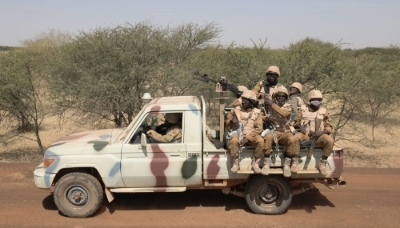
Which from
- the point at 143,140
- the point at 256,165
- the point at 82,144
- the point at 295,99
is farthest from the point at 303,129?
the point at 82,144

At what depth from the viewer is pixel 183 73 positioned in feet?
36.5

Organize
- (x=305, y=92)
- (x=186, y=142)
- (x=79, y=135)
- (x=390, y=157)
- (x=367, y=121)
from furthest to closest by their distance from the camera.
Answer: (x=367, y=121), (x=390, y=157), (x=305, y=92), (x=79, y=135), (x=186, y=142)

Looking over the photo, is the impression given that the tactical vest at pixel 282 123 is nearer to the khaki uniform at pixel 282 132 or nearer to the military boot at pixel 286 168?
the khaki uniform at pixel 282 132

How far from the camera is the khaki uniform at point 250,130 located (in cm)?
559

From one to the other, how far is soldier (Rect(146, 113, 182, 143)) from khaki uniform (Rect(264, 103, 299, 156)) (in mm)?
1304

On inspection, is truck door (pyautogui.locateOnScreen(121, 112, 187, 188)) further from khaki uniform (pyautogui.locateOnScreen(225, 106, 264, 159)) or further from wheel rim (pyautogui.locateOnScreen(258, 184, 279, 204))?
wheel rim (pyautogui.locateOnScreen(258, 184, 279, 204))

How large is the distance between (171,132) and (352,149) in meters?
8.79

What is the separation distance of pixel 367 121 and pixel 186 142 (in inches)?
397

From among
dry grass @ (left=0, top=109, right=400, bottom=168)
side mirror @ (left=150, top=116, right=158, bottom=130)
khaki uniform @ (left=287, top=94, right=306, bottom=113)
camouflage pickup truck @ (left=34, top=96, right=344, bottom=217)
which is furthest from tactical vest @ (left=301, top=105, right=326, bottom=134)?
dry grass @ (left=0, top=109, right=400, bottom=168)

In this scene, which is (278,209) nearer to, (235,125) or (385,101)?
(235,125)

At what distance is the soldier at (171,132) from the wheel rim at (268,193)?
1.50m

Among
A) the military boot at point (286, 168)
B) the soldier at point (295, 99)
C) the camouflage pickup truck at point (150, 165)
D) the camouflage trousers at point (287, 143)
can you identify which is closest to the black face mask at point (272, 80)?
the soldier at point (295, 99)

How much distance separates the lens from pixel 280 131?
6008 millimetres

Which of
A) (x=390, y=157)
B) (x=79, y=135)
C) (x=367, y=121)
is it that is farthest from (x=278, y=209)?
(x=367, y=121)
